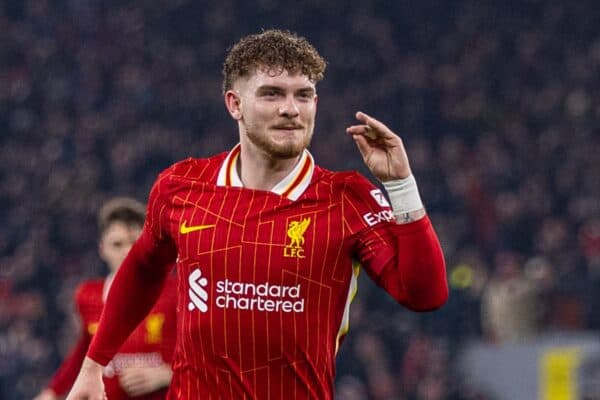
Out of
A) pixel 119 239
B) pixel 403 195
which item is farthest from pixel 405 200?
pixel 119 239

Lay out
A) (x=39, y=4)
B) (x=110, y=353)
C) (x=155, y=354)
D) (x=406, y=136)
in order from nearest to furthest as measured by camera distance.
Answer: (x=110, y=353), (x=155, y=354), (x=406, y=136), (x=39, y=4)

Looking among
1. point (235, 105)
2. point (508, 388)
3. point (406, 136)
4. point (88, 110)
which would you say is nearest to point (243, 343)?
point (235, 105)

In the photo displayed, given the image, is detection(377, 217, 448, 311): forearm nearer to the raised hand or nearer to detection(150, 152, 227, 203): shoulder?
the raised hand

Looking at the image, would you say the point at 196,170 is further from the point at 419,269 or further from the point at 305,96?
the point at 419,269

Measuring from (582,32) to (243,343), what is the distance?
19.6 m

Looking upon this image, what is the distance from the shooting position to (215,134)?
20.8 m

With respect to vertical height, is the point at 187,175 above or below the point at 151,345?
above

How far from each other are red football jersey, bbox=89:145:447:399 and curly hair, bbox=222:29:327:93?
330mm

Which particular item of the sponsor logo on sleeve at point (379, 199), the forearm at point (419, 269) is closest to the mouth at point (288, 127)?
the sponsor logo on sleeve at point (379, 199)

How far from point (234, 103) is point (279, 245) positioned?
491mm

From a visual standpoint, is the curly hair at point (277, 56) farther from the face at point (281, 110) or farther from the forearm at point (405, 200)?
the forearm at point (405, 200)

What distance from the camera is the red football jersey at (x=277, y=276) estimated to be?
402 centimetres

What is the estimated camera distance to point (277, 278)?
4.02 meters

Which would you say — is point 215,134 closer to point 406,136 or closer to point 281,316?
point 406,136
